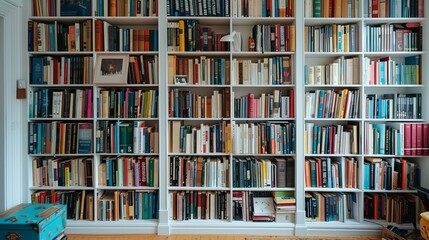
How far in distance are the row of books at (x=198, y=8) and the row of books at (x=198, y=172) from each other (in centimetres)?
146

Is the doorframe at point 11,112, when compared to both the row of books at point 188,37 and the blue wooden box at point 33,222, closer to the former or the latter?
the blue wooden box at point 33,222

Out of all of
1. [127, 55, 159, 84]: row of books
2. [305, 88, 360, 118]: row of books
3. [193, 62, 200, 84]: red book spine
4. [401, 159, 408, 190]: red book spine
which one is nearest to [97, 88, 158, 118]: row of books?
[127, 55, 159, 84]: row of books

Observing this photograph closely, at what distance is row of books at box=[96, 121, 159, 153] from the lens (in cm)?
285

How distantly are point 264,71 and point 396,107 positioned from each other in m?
1.37

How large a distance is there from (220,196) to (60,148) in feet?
5.54

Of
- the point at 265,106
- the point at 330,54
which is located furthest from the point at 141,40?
the point at 330,54

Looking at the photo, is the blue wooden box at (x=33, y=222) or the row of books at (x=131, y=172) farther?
the row of books at (x=131, y=172)

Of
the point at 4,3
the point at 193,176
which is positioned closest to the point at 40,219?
the point at 193,176

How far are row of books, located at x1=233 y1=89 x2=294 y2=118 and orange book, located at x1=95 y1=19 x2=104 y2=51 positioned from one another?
1459 mm

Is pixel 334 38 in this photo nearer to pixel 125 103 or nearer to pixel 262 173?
pixel 262 173

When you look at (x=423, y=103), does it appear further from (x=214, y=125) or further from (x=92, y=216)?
(x=92, y=216)

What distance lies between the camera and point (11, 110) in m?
2.76

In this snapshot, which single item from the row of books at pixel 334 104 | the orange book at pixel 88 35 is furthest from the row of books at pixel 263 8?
the orange book at pixel 88 35

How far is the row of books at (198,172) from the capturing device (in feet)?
9.41
